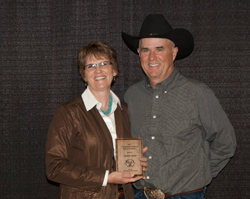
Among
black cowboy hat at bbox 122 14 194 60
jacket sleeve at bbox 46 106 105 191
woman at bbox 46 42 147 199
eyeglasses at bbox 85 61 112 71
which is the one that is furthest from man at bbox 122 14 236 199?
jacket sleeve at bbox 46 106 105 191

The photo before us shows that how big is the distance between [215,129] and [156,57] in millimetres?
700

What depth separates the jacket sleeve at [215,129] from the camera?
238cm

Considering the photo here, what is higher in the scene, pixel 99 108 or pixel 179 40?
pixel 179 40

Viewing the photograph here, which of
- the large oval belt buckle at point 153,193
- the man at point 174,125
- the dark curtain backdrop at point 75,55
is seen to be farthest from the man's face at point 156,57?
the large oval belt buckle at point 153,193

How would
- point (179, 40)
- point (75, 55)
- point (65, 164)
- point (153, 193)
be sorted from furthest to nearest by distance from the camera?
point (75, 55), point (179, 40), point (153, 193), point (65, 164)

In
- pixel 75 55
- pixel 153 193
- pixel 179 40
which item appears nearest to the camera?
pixel 153 193

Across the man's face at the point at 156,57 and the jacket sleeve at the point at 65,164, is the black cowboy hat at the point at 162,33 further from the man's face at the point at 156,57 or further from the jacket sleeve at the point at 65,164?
the jacket sleeve at the point at 65,164

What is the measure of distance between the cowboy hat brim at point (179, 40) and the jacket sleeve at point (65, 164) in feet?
2.75

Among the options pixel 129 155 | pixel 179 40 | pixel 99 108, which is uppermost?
pixel 179 40

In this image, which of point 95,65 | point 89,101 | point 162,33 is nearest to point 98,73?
point 95,65

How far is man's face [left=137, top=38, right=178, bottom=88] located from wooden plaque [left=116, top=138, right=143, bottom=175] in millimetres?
530

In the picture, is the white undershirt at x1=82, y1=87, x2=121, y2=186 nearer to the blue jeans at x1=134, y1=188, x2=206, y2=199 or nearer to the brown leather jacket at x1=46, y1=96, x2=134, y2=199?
the brown leather jacket at x1=46, y1=96, x2=134, y2=199

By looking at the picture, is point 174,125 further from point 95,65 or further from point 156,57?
point 95,65

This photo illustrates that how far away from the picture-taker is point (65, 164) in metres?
2.25
